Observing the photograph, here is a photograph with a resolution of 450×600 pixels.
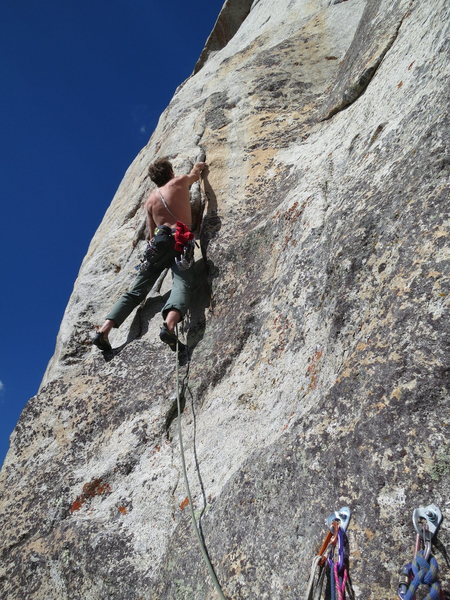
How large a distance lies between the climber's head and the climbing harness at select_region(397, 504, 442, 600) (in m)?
5.23

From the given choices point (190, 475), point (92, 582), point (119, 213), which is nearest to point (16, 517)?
point (92, 582)

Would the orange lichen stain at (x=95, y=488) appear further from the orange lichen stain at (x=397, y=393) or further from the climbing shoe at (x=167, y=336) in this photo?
the orange lichen stain at (x=397, y=393)

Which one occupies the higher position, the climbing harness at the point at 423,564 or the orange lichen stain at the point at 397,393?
the orange lichen stain at the point at 397,393

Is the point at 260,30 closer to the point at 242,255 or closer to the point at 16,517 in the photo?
the point at 242,255

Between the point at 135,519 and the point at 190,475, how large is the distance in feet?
2.03

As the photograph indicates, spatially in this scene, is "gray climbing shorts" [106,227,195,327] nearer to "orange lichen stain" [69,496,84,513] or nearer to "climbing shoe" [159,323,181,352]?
"climbing shoe" [159,323,181,352]

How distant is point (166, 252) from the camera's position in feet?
19.1

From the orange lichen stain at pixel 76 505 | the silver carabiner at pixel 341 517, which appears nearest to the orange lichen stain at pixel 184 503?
the orange lichen stain at pixel 76 505

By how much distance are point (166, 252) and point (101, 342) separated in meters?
1.39

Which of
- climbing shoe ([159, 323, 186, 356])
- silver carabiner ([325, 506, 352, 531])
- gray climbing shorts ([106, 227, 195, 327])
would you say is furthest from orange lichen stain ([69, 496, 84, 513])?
silver carabiner ([325, 506, 352, 531])

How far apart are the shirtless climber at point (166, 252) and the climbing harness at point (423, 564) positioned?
3.30 meters

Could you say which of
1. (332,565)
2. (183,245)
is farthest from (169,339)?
(332,565)

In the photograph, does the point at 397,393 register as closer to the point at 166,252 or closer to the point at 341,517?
the point at 341,517

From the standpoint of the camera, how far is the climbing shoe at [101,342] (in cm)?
556
